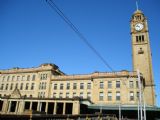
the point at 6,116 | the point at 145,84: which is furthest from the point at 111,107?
the point at 6,116

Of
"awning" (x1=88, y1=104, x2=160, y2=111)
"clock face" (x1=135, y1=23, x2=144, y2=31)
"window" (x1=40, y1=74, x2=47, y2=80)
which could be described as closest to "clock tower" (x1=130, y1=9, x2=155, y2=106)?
"clock face" (x1=135, y1=23, x2=144, y2=31)

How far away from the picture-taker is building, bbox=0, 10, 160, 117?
48250 mm

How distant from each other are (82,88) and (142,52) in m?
21.7

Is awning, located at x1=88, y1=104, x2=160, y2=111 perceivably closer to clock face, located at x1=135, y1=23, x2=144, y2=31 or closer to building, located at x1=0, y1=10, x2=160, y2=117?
building, located at x1=0, y1=10, x2=160, y2=117

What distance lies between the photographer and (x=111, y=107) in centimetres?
4625

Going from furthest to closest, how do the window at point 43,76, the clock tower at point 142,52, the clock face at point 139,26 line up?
1. the clock face at point 139,26
2. the window at point 43,76
3. the clock tower at point 142,52

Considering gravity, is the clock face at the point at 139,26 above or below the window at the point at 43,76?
above

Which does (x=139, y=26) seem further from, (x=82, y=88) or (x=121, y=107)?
(x=121, y=107)

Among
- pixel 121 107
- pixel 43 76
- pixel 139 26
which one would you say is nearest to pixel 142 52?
pixel 139 26

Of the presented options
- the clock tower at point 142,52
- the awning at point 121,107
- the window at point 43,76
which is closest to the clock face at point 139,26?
the clock tower at point 142,52

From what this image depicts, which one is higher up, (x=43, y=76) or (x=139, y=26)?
(x=139, y=26)

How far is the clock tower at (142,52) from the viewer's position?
54219mm

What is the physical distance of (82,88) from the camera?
186 feet

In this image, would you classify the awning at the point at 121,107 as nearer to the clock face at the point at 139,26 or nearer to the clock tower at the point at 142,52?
the clock tower at the point at 142,52
